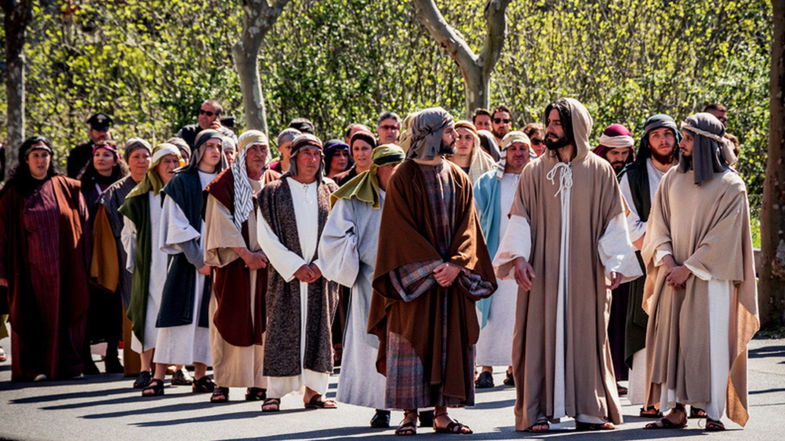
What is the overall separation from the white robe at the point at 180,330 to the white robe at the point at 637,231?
3591 millimetres

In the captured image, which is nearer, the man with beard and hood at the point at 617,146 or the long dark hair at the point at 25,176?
the man with beard and hood at the point at 617,146

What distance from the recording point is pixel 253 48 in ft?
60.5

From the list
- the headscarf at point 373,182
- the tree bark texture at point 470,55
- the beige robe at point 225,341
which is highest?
the tree bark texture at point 470,55

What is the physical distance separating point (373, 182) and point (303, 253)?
1.05m

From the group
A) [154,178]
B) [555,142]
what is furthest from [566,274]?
[154,178]

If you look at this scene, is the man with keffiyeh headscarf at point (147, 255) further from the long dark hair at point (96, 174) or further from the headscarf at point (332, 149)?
the long dark hair at point (96, 174)

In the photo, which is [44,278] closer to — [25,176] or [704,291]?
[25,176]

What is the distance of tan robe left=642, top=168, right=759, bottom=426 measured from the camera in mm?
9352

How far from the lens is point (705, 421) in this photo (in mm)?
9633

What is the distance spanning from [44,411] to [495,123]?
6.13 metres

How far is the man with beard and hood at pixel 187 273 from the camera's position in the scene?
1186 cm

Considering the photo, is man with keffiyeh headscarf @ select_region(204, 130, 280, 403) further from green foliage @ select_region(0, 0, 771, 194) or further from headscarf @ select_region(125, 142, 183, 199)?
green foliage @ select_region(0, 0, 771, 194)

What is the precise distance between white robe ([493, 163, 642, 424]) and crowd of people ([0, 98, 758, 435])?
0.04 feet

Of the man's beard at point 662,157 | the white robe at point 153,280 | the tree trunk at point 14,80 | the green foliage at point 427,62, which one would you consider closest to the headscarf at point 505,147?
the man's beard at point 662,157
